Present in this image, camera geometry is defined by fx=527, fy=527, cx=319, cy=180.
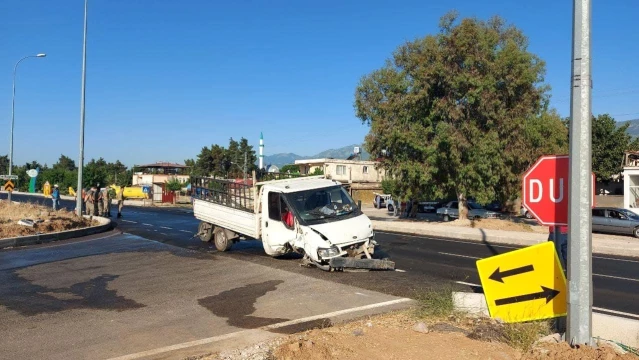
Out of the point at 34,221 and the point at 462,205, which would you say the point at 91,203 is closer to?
the point at 34,221

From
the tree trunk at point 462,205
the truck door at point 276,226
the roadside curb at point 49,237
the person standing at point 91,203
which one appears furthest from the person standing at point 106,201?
the tree trunk at point 462,205

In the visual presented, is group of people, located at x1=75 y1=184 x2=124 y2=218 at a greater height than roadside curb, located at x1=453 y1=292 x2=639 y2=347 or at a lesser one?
greater

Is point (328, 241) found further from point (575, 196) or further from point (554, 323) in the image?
point (575, 196)

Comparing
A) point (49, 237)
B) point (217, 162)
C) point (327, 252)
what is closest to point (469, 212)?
point (327, 252)

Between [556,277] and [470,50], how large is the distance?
2108cm

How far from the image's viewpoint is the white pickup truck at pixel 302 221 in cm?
1154

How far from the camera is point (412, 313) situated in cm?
727

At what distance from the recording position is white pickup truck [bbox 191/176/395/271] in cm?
1154

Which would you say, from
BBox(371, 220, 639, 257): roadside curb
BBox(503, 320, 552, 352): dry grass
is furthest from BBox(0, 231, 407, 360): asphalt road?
BBox(371, 220, 639, 257): roadside curb

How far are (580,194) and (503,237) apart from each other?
15888mm

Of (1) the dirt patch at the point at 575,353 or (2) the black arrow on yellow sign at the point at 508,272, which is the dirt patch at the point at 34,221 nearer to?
(2) the black arrow on yellow sign at the point at 508,272

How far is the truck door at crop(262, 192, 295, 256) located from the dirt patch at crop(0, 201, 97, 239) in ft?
33.0

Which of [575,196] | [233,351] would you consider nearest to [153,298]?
[233,351]

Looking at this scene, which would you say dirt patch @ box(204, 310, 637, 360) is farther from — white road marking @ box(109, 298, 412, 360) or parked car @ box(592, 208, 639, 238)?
parked car @ box(592, 208, 639, 238)
